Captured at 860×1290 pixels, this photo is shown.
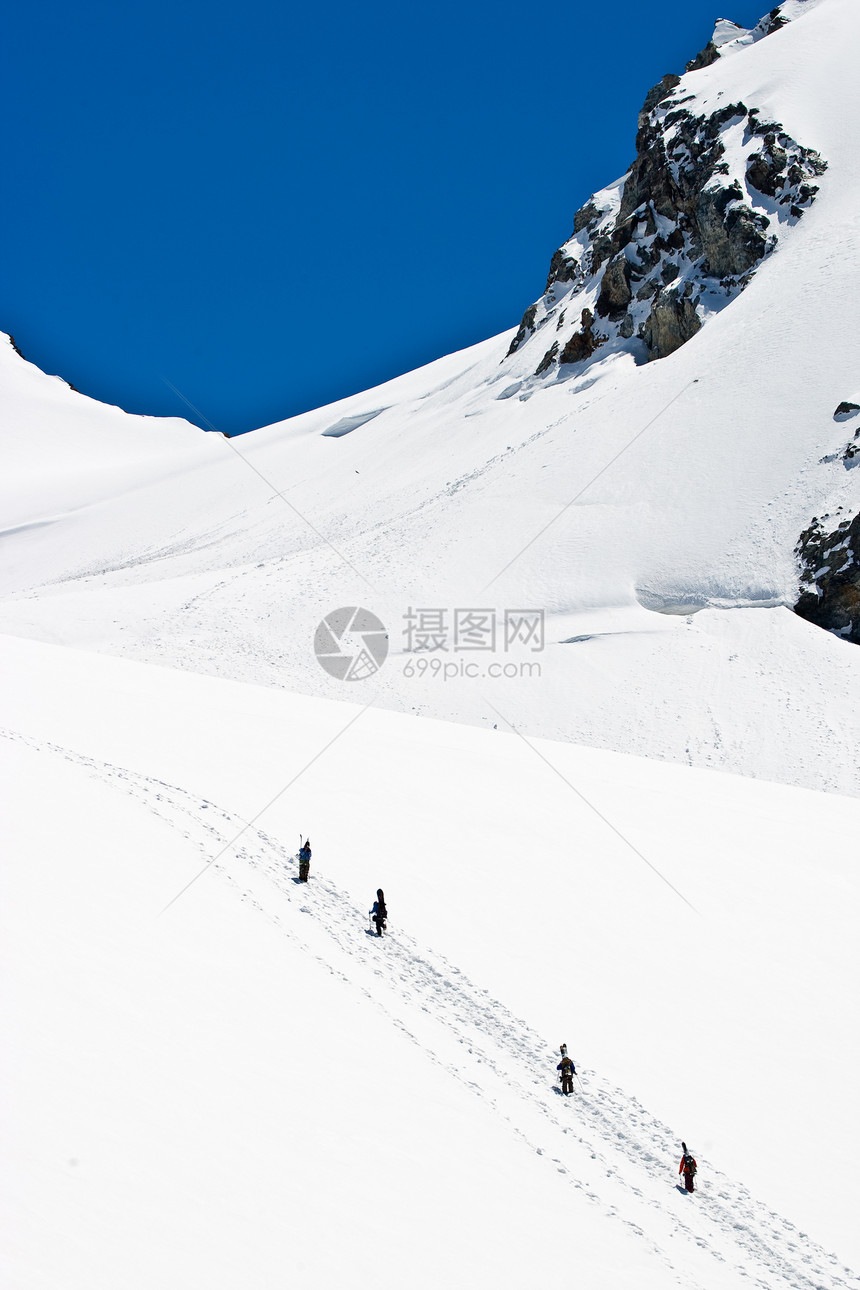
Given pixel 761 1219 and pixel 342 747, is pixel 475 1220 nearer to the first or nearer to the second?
pixel 761 1219

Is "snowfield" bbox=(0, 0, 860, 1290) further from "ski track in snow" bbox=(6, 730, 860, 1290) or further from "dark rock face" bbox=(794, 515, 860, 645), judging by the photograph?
"dark rock face" bbox=(794, 515, 860, 645)

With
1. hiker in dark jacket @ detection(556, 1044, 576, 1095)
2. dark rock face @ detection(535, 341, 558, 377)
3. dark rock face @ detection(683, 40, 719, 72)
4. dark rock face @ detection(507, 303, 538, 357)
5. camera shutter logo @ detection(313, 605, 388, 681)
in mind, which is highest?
dark rock face @ detection(683, 40, 719, 72)

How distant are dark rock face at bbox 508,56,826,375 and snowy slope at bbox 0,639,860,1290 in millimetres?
50452

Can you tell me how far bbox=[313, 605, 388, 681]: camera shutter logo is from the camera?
1259 inches

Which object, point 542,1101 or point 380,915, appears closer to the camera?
point 542,1101

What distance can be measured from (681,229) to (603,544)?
127 feet

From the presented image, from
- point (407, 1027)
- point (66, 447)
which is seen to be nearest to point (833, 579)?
point (407, 1027)

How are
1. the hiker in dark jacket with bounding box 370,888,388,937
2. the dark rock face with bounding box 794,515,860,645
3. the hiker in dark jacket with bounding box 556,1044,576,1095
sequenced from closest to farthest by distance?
the hiker in dark jacket with bounding box 556,1044,576,1095
the hiker in dark jacket with bounding box 370,888,388,937
the dark rock face with bounding box 794,515,860,645

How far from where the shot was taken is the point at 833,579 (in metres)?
31.8

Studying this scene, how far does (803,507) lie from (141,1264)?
1430 inches

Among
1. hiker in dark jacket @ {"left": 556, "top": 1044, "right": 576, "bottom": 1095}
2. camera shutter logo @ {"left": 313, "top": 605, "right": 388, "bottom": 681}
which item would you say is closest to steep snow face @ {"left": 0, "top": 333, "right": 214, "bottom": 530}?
camera shutter logo @ {"left": 313, "top": 605, "right": 388, "bottom": 681}

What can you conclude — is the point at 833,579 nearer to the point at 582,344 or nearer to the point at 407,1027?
the point at 407,1027

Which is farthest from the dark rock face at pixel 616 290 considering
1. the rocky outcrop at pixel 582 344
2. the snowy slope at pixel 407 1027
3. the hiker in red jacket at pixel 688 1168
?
the hiker in red jacket at pixel 688 1168

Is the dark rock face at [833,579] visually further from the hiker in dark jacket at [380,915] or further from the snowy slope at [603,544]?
the hiker in dark jacket at [380,915]
